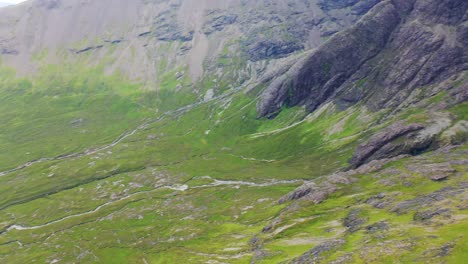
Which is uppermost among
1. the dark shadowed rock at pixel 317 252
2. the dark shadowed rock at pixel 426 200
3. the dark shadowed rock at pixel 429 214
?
the dark shadowed rock at pixel 429 214

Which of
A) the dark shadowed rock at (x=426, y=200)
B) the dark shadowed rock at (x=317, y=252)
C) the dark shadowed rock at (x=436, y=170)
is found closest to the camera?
the dark shadowed rock at (x=317, y=252)

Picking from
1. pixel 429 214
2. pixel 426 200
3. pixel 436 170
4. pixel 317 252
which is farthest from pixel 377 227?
pixel 436 170

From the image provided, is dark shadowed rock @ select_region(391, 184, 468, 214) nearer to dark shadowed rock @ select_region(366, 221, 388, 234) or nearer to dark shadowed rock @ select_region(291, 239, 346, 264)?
dark shadowed rock @ select_region(366, 221, 388, 234)

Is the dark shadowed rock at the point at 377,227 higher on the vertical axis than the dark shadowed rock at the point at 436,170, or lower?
higher

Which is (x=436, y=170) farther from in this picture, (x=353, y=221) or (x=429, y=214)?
(x=429, y=214)

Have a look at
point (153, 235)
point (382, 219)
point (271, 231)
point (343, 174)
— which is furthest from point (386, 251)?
point (153, 235)

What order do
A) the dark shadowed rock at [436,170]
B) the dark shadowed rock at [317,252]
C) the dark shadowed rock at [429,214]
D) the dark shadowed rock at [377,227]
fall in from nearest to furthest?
1. the dark shadowed rock at [317,252]
2. the dark shadowed rock at [429,214]
3. the dark shadowed rock at [377,227]
4. the dark shadowed rock at [436,170]

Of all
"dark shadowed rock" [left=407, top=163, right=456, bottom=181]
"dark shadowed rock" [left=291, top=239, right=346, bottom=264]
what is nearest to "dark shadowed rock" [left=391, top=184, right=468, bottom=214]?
"dark shadowed rock" [left=407, top=163, right=456, bottom=181]

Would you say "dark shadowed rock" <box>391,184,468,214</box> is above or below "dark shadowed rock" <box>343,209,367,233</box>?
above

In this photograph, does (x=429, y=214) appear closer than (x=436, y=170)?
Yes

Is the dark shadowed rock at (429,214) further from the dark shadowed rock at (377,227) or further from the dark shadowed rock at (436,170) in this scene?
the dark shadowed rock at (436,170)

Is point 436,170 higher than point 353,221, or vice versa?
point 353,221

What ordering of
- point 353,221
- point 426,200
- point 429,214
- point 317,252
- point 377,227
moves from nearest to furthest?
point 317,252
point 429,214
point 377,227
point 426,200
point 353,221

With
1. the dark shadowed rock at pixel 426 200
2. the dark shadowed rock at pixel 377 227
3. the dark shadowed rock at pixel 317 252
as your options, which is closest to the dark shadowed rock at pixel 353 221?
the dark shadowed rock at pixel 377 227
